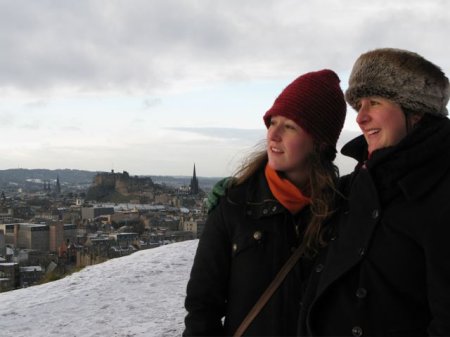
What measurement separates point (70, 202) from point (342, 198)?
8882cm

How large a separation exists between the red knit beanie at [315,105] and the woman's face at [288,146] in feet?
0.07

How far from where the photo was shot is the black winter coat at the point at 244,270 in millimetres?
1562

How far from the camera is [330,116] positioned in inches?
66.8

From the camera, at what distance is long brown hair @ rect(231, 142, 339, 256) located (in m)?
1.58

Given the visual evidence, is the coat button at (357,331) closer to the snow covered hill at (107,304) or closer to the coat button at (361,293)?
the coat button at (361,293)

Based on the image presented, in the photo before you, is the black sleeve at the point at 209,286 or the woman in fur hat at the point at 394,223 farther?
the black sleeve at the point at 209,286

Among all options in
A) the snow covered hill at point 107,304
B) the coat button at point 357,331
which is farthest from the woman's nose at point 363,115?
the snow covered hill at point 107,304

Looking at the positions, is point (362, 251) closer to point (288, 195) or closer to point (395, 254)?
point (395, 254)

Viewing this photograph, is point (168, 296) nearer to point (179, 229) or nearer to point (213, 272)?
point (213, 272)

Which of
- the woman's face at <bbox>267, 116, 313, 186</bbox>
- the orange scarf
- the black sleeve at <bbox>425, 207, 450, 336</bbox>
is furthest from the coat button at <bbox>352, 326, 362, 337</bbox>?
the woman's face at <bbox>267, 116, 313, 186</bbox>

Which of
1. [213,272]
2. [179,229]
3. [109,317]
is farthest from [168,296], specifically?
[179,229]

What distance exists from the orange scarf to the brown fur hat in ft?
1.05

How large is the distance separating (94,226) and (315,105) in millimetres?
62015

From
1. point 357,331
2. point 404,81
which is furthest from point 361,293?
point 404,81
